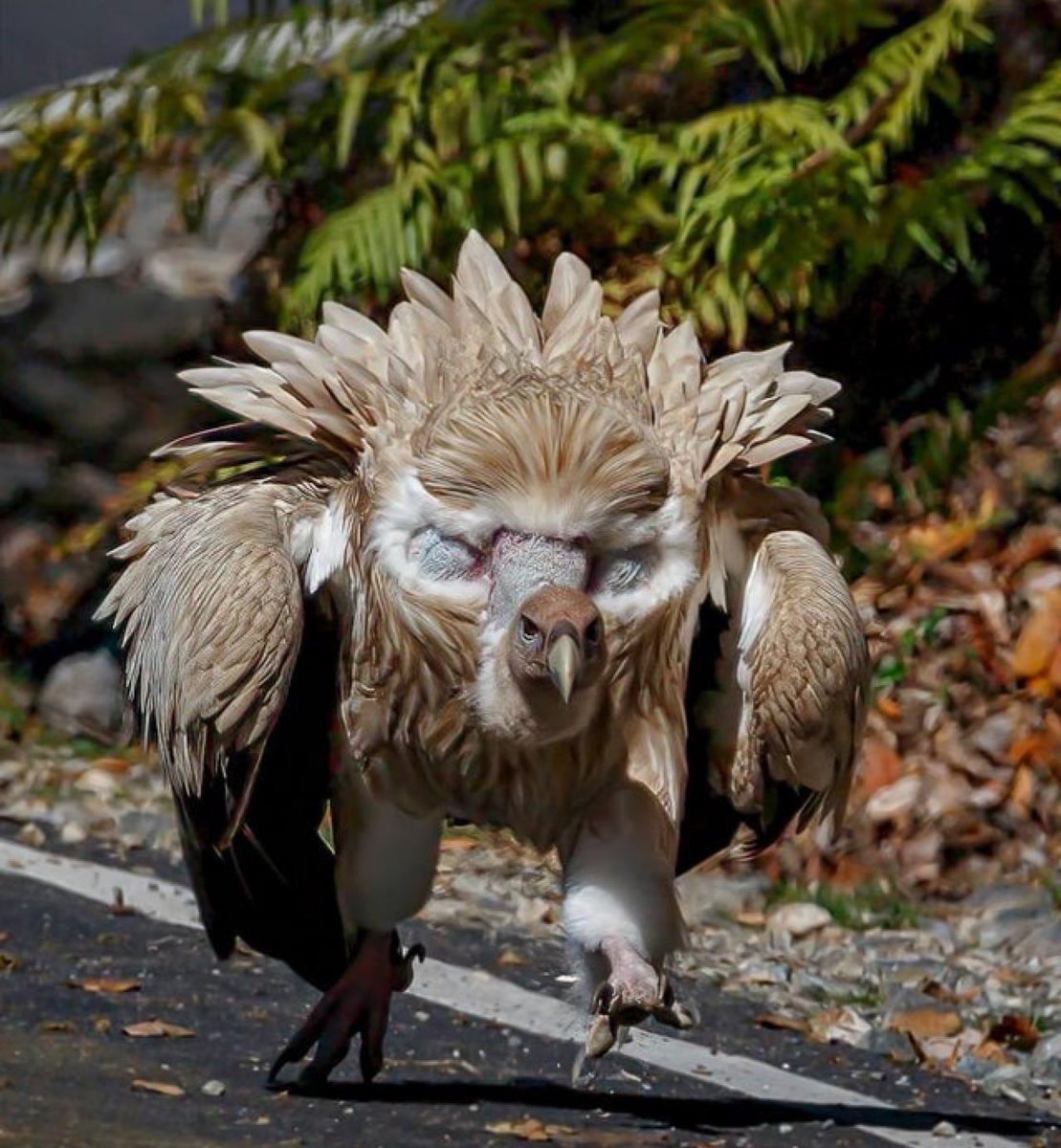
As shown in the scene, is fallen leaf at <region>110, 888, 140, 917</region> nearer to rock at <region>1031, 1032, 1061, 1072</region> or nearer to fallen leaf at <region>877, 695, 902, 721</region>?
rock at <region>1031, 1032, 1061, 1072</region>

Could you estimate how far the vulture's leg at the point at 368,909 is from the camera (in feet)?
16.4

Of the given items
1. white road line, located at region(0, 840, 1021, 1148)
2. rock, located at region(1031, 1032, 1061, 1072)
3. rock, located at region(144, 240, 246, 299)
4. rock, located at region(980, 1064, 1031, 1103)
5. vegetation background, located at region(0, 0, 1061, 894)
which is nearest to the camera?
white road line, located at region(0, 840, 1021, 1148)

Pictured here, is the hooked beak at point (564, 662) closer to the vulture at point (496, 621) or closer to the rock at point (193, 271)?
the vulture at point (496, 621)

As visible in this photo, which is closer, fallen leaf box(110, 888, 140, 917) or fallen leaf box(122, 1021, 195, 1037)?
fallen leaf box(122, 1021, 195, 1037)

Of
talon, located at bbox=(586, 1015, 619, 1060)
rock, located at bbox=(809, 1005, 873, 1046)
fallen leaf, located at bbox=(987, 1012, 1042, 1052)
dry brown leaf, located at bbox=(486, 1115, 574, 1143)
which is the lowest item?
rock, located at bbox=(809, 1005, 873, 1046)

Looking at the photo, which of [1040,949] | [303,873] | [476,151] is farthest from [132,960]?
[476,151]

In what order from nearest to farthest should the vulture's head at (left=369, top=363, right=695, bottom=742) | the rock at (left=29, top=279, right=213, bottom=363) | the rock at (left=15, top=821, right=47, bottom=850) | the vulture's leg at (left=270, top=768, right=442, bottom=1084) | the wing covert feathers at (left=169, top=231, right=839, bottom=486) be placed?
the vulture's head at (left=369, top=363, right=695, bottom=742) < the wing covert feathers at (left=169, top=231, right=839, bottom=486) < the vulture's leg at (left=270, top=768, right=442, bottom=1084) < the rock at (left=15, top=821, right=47, bottom=850) < the rock at (left=29, top=279, right=213, bottom=363)

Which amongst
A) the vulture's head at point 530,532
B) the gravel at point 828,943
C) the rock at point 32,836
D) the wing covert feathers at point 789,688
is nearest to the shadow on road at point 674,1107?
the gravel at point 828,943

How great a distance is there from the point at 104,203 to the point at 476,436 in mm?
5833

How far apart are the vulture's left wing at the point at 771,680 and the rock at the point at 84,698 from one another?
4.42 metres

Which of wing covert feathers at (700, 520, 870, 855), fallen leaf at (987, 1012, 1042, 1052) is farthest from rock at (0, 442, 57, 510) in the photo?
wing covert feathers at (700, 520, 870, 855)

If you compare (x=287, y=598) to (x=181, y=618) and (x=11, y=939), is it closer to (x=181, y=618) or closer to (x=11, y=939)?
(x=181, y=618)

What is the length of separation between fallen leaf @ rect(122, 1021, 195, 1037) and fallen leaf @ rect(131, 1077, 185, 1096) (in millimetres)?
383

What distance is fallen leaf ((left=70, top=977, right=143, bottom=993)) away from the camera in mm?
6137
